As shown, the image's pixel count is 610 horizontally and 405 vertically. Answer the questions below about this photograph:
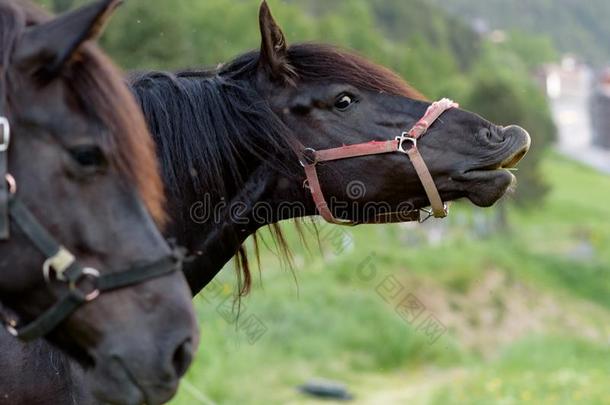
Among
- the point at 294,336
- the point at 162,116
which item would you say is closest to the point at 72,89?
the point at 162,116

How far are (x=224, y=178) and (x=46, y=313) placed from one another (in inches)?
63.5

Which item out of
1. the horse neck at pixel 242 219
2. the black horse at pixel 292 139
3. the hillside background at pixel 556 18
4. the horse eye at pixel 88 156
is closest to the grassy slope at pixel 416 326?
the horse neck at pixel 242 219

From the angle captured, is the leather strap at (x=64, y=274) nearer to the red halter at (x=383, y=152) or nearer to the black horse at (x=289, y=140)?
the black horse at (x=289, y=140)

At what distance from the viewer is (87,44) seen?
2.53 metres

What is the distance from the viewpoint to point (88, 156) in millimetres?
2465

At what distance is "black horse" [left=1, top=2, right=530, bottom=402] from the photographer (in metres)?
3.94

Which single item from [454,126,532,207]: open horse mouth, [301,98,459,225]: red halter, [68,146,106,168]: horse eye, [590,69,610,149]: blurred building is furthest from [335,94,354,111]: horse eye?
[590,69,610,149]: blurred building

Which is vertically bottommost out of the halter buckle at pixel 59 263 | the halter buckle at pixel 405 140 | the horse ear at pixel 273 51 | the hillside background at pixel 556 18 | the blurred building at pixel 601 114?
the hillside background at pixel 556 18

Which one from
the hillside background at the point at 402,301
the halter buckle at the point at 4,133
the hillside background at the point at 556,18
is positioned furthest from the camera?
the hillside background at the point at 556,18

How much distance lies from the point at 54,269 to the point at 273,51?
1924mm

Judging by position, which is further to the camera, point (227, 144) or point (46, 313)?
point (227, 144)

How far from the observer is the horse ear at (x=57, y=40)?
2.44 metres

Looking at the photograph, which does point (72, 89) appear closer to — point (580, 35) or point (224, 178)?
point (224, 178)

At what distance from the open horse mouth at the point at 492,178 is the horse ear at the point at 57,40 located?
207cm
